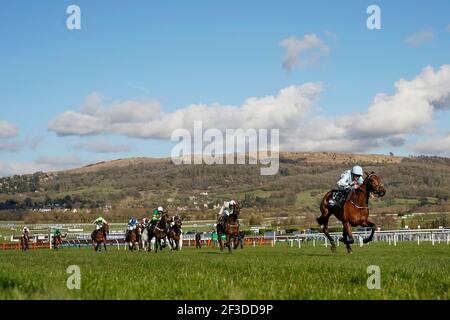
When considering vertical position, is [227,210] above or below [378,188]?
below

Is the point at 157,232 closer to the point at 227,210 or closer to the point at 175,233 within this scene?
the point at 175,233

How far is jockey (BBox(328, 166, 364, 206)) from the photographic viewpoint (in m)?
20.5

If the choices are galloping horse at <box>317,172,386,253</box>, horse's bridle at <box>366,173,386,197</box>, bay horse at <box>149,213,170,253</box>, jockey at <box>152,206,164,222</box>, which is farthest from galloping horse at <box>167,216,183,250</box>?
horse's bridle at <box>366,173,386,197</box>

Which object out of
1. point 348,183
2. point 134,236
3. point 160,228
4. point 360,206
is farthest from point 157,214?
point 360,206

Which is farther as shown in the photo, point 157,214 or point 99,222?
point 99,222

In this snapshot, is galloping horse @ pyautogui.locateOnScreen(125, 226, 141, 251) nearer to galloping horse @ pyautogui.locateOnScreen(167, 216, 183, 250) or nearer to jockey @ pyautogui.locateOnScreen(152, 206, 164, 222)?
galloping horse @ pyautogui.locateOnScreen(167, 216, 183, 250)

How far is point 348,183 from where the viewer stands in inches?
815

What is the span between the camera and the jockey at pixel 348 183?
20.5 metres

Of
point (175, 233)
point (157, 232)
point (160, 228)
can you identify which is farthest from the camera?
point (175, 233)

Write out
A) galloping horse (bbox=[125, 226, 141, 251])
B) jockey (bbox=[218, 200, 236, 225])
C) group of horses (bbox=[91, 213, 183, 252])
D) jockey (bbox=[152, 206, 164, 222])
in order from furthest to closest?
1. galloping horse (bbox=[125, 226, 141, 251])
2. jockey (bbox=[152, 206, 164, 222])
3. group of horses (bbox=[91, 213, 183, 252])
4. jockey (bbox=[218, 200, 236, 225])

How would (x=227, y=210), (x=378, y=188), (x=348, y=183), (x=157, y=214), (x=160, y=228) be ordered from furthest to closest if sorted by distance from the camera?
(x=157, y=214) → (x=160, y=228) → (x=227, y=210) → (x=348, y=183) → (x=378, y=188)

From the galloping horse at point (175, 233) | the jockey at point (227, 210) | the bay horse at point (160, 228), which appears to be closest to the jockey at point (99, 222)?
the galloping horse at point (175, 233)

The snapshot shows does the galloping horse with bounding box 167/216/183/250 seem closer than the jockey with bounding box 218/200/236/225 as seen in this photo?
No
